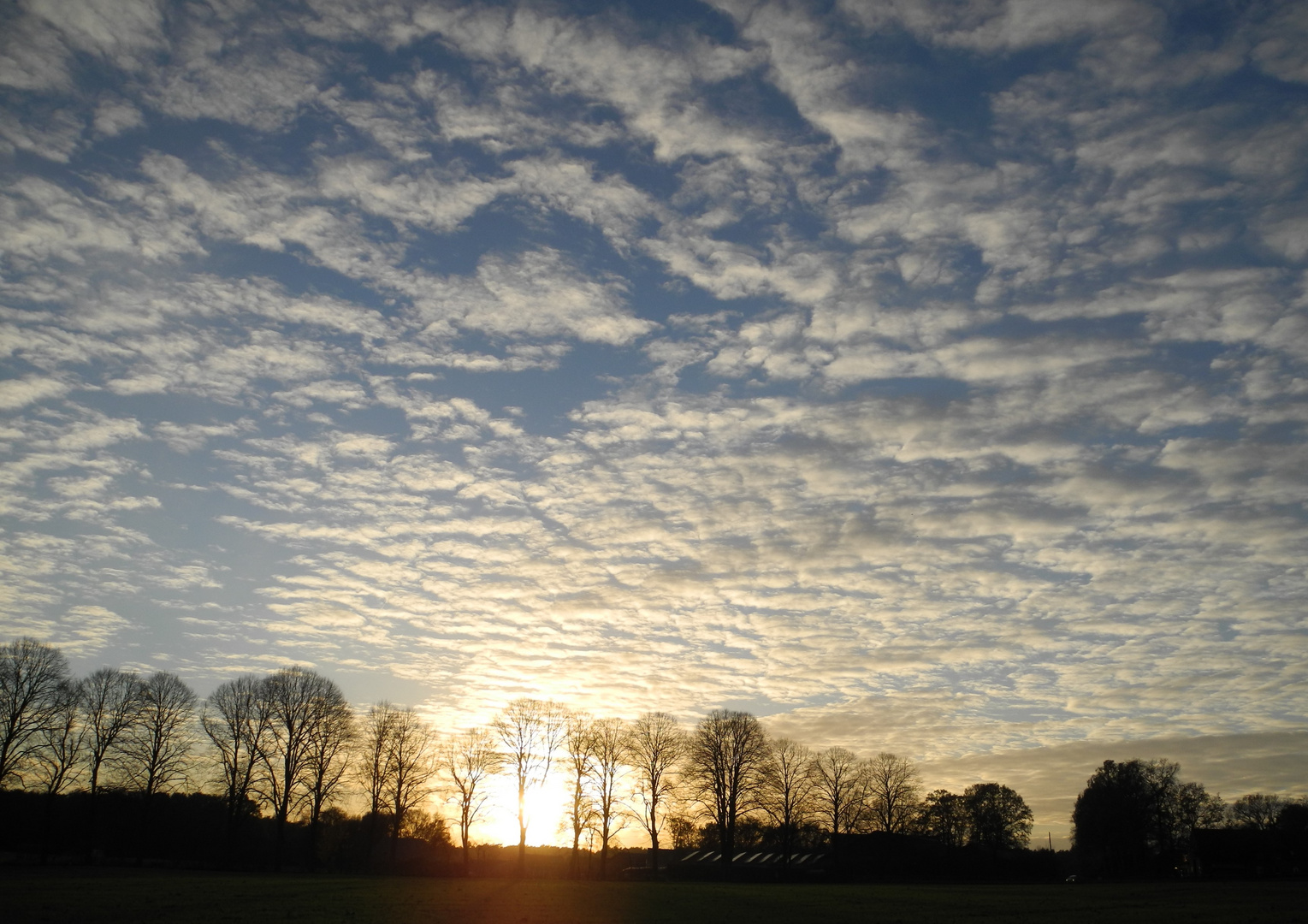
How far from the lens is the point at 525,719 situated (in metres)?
87.1

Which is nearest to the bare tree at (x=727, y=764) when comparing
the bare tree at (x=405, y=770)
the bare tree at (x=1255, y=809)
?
the bare tree at (x=405, y=770)

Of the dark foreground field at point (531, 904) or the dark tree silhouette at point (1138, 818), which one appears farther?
the dark tree silhouette at point (1138, 818)

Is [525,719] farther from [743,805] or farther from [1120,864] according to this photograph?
[1120,864]

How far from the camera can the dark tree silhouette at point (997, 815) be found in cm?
13350

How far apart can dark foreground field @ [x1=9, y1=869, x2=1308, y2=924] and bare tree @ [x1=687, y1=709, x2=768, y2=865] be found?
1379 inches

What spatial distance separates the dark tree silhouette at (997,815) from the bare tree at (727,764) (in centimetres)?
5895

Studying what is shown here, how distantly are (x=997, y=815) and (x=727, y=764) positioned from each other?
67880 mm

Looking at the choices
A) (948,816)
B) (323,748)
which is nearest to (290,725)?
(323,748)

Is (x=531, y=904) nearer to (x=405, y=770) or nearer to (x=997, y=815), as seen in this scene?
(x=405, y=770)

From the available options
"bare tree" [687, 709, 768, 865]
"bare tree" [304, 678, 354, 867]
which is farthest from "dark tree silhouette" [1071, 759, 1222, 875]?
"bare tree" [304, 678, 354, 867]

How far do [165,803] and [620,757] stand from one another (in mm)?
43857

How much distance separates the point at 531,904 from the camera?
4006 centimetres

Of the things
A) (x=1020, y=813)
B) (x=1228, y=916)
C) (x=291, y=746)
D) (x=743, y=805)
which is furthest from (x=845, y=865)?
(x=1228, y=916)

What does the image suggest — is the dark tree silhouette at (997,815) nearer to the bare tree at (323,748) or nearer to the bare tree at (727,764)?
the bare tree at (727,764)
